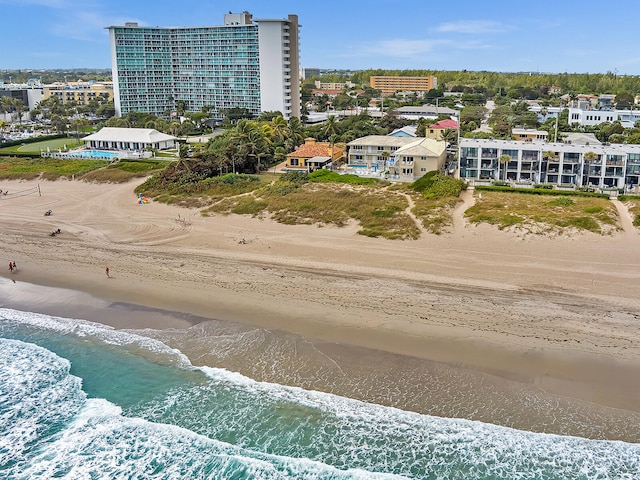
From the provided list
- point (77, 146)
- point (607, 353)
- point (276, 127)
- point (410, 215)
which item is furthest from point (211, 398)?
point (77, 146)

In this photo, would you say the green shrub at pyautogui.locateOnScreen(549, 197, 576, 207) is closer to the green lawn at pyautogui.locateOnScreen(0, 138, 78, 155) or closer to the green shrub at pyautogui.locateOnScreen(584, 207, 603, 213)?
the green shrub at pyautogui.locateOnScreen(584, 207, 603, 213)

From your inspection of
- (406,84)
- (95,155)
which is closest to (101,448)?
(95,155)

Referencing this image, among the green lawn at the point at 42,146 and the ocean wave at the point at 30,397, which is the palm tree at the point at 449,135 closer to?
the green lawn at the point at 42,146

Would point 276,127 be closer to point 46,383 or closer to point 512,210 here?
point 512,210

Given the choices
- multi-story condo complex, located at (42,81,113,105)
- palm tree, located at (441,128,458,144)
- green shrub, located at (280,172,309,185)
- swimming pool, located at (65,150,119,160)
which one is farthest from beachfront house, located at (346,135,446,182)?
multi-story condo complex, located at (42,81,113,105)

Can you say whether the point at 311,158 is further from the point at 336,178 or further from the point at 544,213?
the point at 544,213
